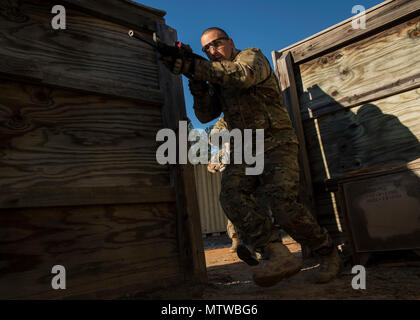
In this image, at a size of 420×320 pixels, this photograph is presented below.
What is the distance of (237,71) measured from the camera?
7.52 feet

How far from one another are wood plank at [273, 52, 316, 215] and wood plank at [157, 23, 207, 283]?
1.50m

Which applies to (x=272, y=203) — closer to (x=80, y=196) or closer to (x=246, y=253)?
(x=246, y=253)

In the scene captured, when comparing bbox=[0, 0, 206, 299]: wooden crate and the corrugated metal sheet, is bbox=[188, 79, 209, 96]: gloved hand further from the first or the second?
the corrugated metal sheet

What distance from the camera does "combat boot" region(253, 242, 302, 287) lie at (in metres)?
2.07

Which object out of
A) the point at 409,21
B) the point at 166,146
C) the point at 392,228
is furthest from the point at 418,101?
the point at 166,146

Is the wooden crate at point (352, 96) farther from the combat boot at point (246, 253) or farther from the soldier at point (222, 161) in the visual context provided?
the combat boot at point (246, 253)

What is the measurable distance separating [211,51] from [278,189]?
4.04 ft

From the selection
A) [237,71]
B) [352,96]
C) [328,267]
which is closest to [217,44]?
[237,71]

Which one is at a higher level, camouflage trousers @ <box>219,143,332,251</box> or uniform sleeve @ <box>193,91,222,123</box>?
uniform sleeve @ <box>193,91,222,123</box>

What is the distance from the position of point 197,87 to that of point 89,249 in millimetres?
1483

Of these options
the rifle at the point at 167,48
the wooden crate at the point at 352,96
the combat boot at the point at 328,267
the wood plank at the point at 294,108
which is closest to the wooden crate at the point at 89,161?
the rifle at the point at 167,48

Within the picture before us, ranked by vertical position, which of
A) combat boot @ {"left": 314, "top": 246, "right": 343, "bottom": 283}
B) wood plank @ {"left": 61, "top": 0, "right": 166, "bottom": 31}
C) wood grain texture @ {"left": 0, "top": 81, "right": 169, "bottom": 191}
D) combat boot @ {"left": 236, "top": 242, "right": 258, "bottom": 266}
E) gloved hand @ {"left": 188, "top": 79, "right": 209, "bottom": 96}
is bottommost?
combat boot @ {"left": 314, "top": 246, "right": 343, "bottom": 283}

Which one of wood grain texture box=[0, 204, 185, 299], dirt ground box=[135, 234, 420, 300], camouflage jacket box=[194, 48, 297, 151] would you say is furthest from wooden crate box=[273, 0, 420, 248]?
wood grain texture box=[0, 204, 185, 299]
